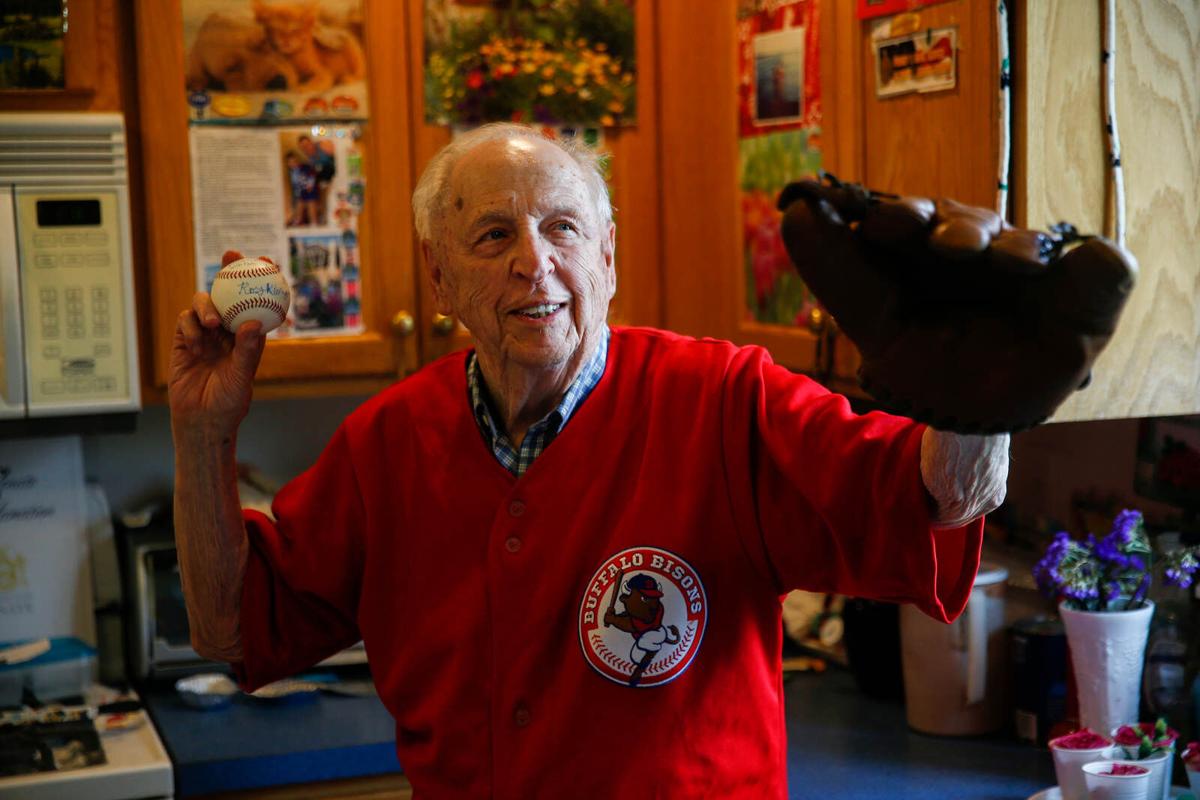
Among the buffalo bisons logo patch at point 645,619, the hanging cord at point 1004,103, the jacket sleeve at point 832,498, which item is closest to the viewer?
the jacket sleeve at point 832,498

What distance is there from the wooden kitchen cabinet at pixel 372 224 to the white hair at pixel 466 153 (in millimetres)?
855

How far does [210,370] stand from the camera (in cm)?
148

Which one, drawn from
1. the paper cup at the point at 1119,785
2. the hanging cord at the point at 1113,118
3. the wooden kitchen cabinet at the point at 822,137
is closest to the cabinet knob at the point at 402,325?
the wooden kitchen cabinet at the point at 822,137

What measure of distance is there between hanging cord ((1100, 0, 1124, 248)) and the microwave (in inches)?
58.6

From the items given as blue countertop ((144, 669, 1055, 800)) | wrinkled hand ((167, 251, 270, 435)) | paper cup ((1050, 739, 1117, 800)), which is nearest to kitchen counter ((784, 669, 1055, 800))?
blue countertop ((144, 669, 1055, 800))

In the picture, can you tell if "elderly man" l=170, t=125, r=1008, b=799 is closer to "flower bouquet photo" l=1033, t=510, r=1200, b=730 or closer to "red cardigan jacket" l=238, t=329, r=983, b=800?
"red cardigan jacket" l=238, t=329, r=983, b=800

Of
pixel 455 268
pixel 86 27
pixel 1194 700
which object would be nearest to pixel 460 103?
pixel 86 27

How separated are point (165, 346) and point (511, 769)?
121 centimetres

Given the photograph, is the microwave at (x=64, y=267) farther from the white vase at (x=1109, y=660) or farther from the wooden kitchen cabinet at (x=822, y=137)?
the white vase at (x=1109, y=660)

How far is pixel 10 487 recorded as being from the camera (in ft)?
8.33

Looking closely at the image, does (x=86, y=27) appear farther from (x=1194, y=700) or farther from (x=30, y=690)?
(x=1194, y=700)

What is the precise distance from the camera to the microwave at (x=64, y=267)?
7.26 feet

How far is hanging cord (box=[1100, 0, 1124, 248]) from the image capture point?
173 centimetres

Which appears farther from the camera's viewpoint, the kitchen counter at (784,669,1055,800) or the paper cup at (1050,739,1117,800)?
the kitchen counter at (784,669,1055,800)
